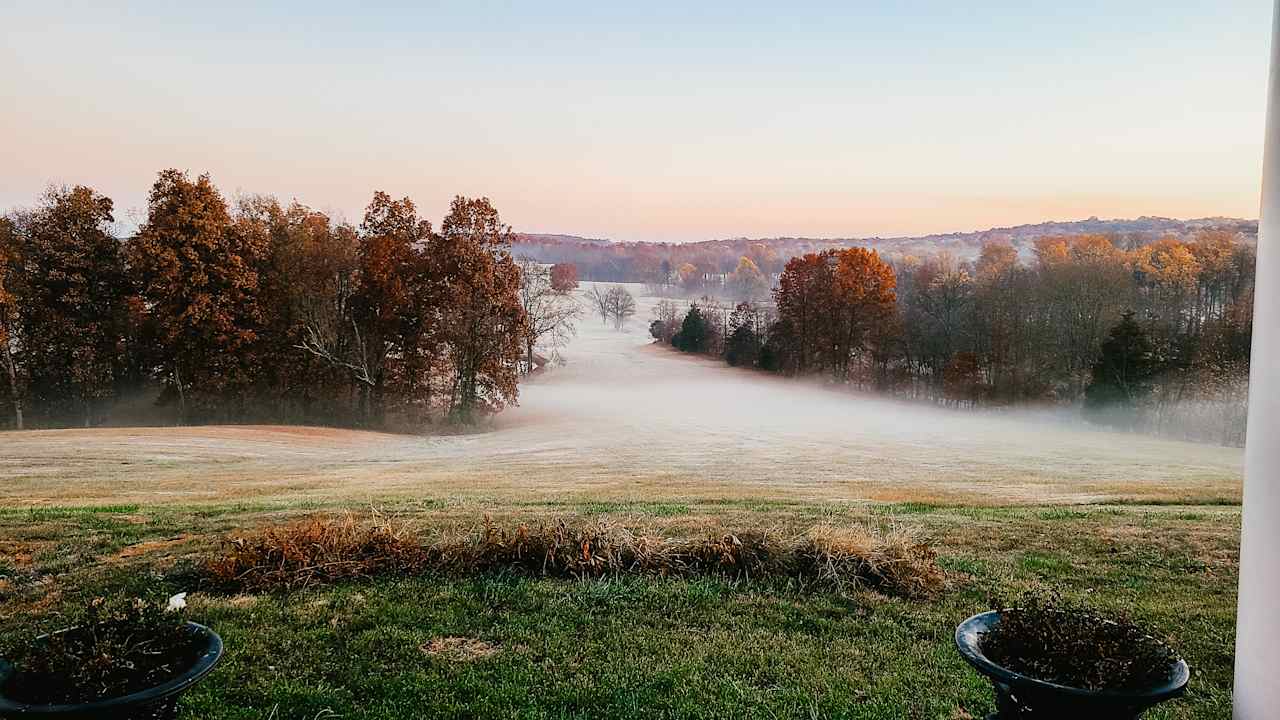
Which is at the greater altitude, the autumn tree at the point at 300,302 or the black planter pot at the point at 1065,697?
the autumn tree at the point at 300,302

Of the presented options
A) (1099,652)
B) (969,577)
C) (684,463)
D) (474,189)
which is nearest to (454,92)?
(474,189)

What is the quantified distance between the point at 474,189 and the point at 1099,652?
6780 mm

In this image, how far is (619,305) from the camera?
325 inches

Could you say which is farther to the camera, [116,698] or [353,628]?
[353,628]

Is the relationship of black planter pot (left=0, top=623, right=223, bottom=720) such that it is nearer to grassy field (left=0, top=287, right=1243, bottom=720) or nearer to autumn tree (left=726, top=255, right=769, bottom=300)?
grassy field (left=0, top=287, right=1243, bottom=720)

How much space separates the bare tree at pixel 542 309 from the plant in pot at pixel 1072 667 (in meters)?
5.81

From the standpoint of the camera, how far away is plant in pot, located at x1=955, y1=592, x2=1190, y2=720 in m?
2.11

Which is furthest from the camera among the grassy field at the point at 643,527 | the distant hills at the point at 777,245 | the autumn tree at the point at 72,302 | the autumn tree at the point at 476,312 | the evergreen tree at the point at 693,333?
the evergreen tree at the point at 693,333

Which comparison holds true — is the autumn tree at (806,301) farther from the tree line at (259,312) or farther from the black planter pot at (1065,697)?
the black planter pot at (1065,697)

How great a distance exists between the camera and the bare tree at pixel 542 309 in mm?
7844

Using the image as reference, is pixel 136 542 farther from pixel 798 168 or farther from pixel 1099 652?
pixel 798 168

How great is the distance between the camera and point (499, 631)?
150 inches

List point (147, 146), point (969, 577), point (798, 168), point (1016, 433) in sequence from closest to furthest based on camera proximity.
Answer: point (969, 577) < point (147, 146) < point (798, 168) < point (1016, 433)

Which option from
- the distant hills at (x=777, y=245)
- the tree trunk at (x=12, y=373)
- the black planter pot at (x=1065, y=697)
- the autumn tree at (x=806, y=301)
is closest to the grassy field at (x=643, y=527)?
the tree trunk at (x=12, y=373)
